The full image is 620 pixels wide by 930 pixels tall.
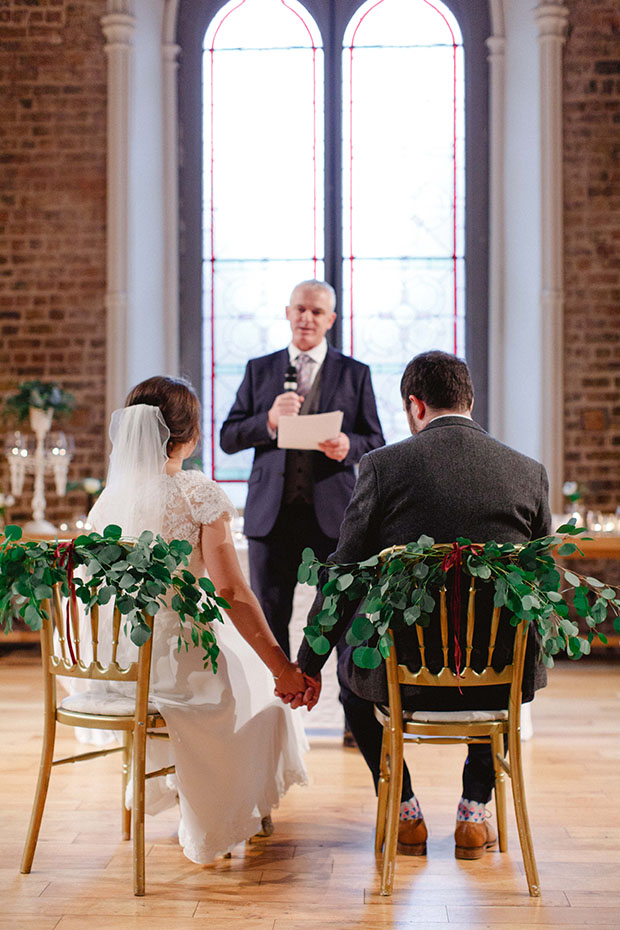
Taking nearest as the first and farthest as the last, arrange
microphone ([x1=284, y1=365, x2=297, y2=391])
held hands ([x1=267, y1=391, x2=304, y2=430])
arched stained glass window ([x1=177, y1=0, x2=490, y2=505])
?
held hands ([x1=267, y1=391, x2=304, y2=430])
microphone ([x1=284, y1=365, x2=297, y2=391])
arched stained glass window ([x1=177, y1=0, x2=490, y2=505])

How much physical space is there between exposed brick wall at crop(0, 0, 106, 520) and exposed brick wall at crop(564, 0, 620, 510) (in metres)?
2.90

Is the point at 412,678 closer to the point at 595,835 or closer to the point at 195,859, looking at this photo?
the point at 195,859

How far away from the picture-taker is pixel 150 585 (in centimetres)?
245

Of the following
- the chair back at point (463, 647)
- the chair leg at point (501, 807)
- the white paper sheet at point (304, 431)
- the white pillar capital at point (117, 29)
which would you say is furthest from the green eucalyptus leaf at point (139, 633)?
the white pillar capital at point (117, 29)

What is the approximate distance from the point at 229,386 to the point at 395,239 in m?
1.45

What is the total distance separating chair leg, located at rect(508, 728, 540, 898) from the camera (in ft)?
8.31

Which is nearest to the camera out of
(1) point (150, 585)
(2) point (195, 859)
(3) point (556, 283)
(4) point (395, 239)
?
(1) point (150, 585)

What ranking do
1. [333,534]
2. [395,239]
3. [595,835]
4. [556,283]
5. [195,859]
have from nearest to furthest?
[195,859] < [595,835] < [333,534] < [556,283] < [395,239]

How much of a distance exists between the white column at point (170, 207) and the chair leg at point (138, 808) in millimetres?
4349

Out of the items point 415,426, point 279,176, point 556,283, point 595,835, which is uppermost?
point 279,176

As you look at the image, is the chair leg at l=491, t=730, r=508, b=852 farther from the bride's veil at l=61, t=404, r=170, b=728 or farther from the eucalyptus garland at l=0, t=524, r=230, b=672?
the bride's veil at l=61, t=404, r=170, b=728

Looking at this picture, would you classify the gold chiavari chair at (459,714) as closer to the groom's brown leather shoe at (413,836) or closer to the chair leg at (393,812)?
the chair leg at (393,812)

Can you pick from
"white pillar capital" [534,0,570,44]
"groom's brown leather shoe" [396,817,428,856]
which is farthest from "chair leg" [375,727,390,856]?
"white pillar capital" [534,0,570,44]

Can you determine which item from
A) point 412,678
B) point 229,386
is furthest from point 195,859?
point 229,386
